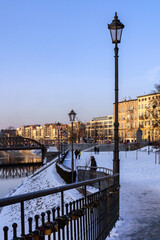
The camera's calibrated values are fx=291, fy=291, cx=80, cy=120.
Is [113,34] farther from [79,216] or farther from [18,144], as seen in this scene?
[18,144]

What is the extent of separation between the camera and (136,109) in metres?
116

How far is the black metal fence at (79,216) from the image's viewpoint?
12.1 feet

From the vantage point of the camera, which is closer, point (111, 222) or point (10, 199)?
point (10, 199)

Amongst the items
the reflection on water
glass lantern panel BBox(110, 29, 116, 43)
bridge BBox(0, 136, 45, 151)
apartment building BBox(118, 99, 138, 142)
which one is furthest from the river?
apartment building BBox(118, 99, 138, 142)

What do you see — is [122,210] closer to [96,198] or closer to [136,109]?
[96,198]

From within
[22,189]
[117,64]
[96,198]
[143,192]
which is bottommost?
[22,189]

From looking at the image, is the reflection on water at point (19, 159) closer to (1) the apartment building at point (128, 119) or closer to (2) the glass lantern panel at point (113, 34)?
(1) the apartment building at point (128, 119)

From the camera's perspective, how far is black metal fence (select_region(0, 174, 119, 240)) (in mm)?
3678

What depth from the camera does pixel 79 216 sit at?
5.25 metres

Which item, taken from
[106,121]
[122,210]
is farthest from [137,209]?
[106,121]

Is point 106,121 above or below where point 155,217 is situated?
above

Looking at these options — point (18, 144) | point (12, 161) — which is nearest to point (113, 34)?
point (12, 161)

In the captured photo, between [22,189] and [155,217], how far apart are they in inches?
1110

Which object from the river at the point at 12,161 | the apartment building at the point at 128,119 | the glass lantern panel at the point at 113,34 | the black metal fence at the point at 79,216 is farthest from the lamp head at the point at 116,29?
the apartment building at the point at 128,119
